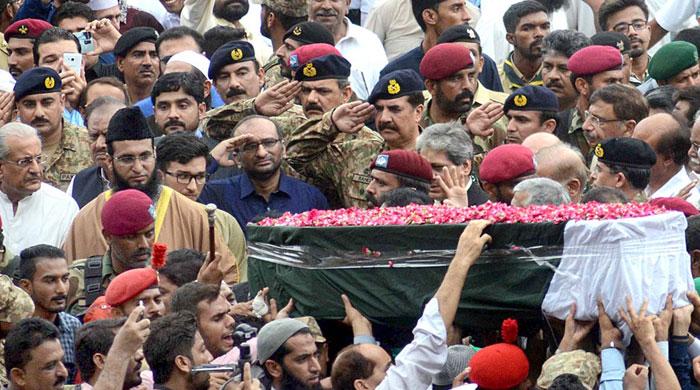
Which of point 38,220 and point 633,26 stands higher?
point 633,26

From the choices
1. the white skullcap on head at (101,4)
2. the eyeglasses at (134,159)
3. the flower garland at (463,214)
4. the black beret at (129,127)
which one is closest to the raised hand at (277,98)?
the black beret at (129,127)

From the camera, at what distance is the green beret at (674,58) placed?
14.6 metres

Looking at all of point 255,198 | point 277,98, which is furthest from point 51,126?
point 255,198

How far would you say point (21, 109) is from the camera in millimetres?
14289

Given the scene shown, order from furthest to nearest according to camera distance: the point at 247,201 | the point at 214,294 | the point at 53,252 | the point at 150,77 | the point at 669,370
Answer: the point at 150,77
the point at 247,201
the point at 53,252
the point at 214,294
the point at 669,370

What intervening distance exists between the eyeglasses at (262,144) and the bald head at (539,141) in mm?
1667

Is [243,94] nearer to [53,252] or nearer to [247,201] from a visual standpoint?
[247,201]

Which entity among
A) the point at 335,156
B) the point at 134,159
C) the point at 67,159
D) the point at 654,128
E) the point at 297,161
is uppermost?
the point at 654,128

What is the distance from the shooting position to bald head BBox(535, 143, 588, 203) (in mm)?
12047

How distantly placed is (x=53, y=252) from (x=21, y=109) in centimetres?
266

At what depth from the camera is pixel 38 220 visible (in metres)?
13.1

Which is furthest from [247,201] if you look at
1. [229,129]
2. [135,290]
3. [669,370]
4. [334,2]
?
[669,370]

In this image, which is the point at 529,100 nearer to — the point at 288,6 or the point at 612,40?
the point at 612,40

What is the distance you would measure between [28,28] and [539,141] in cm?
502
